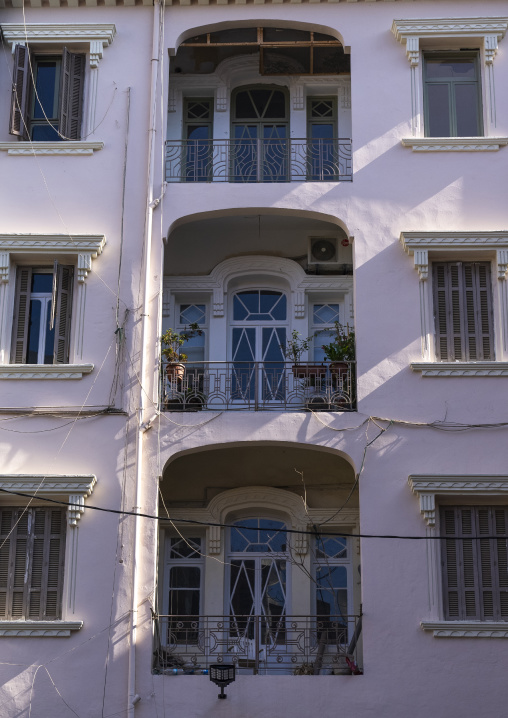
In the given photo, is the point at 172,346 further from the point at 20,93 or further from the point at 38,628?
the point at 20,93

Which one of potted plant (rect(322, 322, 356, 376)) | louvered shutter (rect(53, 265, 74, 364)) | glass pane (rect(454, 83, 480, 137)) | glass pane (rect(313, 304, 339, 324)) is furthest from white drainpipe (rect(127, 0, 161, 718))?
glass pane (rect(454, 83, 480, 137))

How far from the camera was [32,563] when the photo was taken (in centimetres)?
1549

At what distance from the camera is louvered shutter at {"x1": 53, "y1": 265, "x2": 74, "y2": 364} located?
16531mm

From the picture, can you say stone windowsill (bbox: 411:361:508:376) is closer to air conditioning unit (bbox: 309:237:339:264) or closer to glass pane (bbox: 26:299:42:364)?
air conditioning unit (bbox: 309:237:339:264)

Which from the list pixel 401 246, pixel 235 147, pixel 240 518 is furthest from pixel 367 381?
pixel 235 147

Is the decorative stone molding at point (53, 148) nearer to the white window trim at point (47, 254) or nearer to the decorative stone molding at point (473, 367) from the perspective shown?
the white window trim at point (47, 254)

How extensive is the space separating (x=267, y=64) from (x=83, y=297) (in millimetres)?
5224

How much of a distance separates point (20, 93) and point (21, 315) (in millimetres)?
3597

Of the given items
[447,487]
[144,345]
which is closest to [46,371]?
[144,345]

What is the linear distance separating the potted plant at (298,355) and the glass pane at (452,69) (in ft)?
15.1

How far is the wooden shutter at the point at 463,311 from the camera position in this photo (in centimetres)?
1639

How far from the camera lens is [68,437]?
1586 centimetres

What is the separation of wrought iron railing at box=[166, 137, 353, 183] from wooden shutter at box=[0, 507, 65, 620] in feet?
18.6

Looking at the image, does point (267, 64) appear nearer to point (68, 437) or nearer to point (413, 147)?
point (413, 147)
